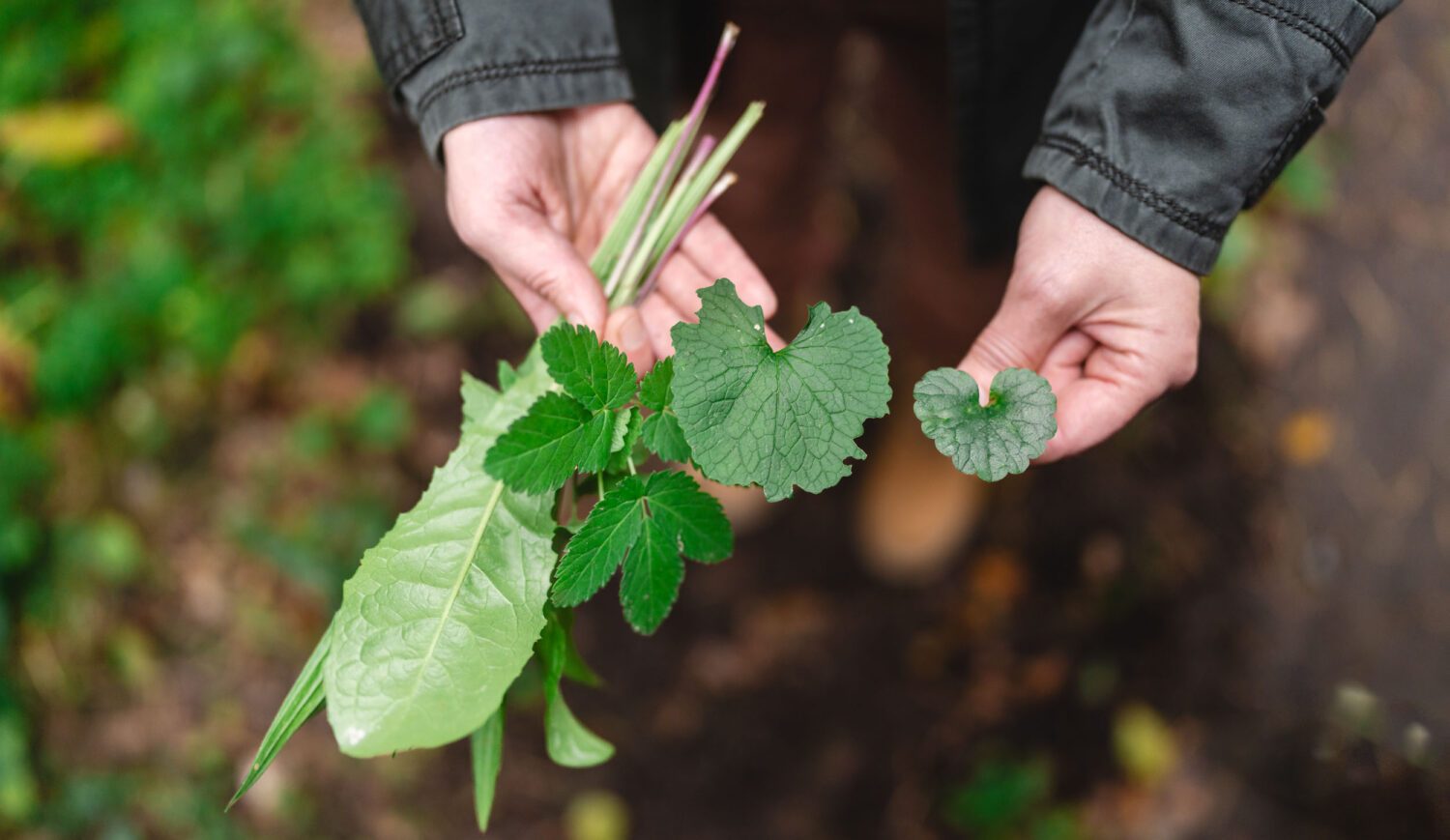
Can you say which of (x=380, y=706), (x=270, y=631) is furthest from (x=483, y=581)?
(x=270, y=631)

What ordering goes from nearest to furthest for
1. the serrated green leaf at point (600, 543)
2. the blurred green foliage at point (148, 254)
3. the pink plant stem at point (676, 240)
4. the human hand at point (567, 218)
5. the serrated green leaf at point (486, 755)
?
1. the serrated green leaf at point (600, 543)
2. the serrated green leaf at point (486, 755)
3. the human hand at point (567, 218)
4. the pink plant stem at point (676, 240)
5. the blurred green foliage at point (148, 254)

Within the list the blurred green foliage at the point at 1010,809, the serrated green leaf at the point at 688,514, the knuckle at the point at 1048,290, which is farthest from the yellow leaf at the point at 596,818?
the knuckle at the point at 1048,290

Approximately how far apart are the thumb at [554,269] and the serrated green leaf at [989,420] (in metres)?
0.48

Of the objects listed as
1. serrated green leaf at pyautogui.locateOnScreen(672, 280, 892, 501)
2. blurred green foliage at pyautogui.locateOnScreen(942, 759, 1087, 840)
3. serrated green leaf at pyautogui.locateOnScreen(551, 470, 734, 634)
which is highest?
serrated green leaf at pyautogui.locateOnScreen(672, 280, 892, 501)

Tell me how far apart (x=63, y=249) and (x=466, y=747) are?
6.64 feet

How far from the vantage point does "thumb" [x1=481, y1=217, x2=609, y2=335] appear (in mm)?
1271

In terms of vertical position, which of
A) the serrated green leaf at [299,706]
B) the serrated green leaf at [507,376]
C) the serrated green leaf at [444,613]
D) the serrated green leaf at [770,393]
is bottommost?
the serrated green leaf at [299,706]

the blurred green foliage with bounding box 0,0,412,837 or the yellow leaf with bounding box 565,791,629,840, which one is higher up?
the blurred green foliage with bounding box 0,0,412,837

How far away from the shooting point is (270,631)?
8.13ft

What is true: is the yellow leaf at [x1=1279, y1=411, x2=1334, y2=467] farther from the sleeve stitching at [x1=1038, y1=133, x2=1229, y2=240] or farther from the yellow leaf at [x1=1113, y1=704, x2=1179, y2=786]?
the sleeve stitching at [x1=1038, y1=133, x2=1229, y2=240]

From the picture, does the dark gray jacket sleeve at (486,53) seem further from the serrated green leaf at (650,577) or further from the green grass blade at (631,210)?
the serrated green leaf at (650,577)

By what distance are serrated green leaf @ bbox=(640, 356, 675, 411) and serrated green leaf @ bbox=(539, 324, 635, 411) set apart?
0.02m

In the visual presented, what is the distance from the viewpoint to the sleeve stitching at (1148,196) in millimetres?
1192

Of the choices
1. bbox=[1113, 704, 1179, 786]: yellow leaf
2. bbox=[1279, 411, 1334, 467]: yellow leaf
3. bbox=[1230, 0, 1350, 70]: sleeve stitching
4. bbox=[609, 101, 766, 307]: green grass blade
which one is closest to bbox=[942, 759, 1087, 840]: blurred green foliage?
bbox=[1113, 704, 1179, 786]: yellow leaf
